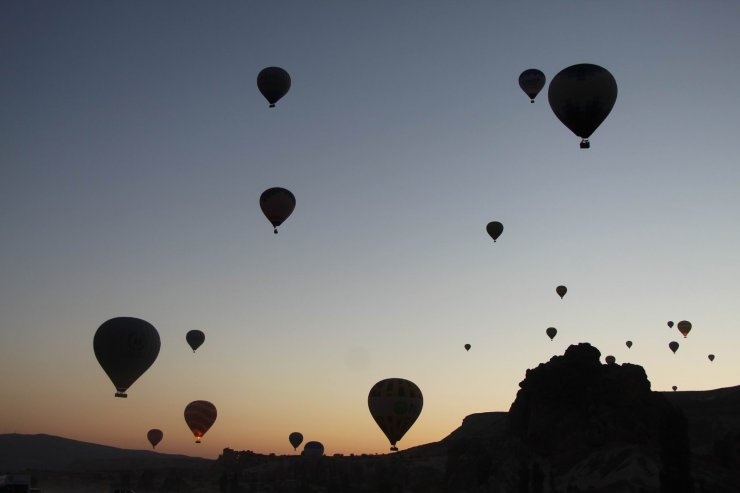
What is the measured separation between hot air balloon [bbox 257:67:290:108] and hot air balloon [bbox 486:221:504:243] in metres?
30.3

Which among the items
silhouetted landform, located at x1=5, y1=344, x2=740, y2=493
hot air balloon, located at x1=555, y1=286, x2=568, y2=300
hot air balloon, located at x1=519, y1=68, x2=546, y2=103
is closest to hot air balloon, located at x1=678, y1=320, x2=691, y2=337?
silhouetted landform, located at x1=5, y1=344, x2=740, y2=493

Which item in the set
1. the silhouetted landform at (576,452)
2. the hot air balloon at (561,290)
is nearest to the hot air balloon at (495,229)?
the silhouetted landform at (576,452)

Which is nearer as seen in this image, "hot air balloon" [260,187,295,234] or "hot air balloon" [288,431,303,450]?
"hot air balloon" [260,187,295,234]

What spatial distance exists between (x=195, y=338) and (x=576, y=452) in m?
67.2

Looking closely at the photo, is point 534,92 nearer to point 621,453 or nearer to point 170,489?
point 621,453

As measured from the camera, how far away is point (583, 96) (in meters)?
53.1

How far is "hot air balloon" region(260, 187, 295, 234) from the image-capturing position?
69688mm

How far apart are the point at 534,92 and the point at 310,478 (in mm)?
121461

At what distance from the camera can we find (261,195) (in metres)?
71.8

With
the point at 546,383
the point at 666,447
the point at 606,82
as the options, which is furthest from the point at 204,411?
the point at 546,383

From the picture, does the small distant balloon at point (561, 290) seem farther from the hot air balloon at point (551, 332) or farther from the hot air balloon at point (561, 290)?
the hot air balloon at point (551, 332)

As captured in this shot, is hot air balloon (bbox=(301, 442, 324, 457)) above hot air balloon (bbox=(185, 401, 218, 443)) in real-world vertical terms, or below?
above

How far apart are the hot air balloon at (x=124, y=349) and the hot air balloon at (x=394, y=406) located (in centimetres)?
2199

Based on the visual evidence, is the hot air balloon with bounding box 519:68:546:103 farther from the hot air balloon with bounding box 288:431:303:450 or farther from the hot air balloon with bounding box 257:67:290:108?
the hot air balloon with bounding box 288:431:303:450
